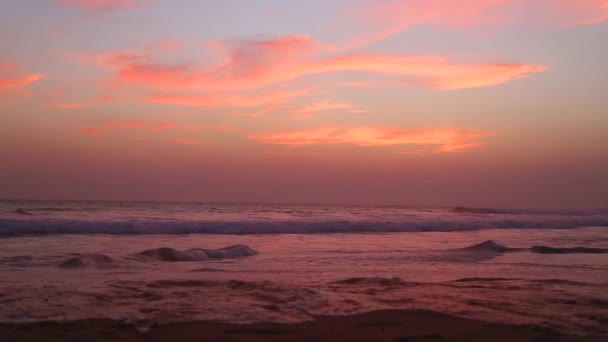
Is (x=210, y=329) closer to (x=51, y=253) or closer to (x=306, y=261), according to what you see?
(x=306, y=261)

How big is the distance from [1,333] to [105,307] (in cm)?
123

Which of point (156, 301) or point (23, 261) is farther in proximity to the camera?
point (23, 261)

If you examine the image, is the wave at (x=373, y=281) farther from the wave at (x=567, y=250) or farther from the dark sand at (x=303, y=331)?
the wave at (x=567, y=250)

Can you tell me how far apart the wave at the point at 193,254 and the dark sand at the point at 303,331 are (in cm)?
578

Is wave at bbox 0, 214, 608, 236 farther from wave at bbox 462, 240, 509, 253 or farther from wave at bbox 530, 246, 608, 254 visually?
wave at bbox 530, 246, 608, 254

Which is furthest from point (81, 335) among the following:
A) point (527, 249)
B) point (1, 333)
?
point (527, 249)

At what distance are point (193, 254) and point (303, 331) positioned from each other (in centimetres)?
685

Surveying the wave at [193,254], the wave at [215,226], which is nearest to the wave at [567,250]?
the wave at [193,254]

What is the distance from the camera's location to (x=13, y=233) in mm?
15961

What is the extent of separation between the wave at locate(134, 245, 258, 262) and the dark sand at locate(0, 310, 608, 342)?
5779 millimetres

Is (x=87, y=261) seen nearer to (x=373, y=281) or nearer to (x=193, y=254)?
(x=193, y=254)

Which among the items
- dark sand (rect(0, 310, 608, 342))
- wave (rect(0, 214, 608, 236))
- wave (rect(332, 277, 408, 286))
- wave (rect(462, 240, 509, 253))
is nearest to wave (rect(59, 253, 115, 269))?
dark sand (rect(0, 310, 608, 342))

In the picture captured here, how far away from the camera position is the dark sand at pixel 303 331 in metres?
4.74

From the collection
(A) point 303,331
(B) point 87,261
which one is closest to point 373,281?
(A) point 303,331
